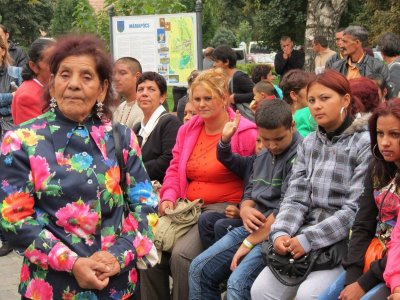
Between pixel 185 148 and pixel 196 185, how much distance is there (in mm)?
322

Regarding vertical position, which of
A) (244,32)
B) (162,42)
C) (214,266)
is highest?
(162,42)

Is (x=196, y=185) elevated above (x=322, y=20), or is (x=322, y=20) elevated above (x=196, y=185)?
(x=322, y=20)

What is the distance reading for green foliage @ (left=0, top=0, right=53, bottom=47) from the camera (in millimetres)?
42753

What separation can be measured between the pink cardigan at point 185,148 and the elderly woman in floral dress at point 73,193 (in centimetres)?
211

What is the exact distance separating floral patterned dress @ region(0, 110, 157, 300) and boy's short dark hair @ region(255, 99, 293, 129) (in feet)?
5.69

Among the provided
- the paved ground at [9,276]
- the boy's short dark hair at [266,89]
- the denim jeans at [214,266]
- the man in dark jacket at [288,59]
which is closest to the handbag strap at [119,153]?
the denim jeans at [214,266]

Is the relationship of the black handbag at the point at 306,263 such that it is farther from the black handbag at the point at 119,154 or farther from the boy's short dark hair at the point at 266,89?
the boy's short dark hair at the point at 266,89

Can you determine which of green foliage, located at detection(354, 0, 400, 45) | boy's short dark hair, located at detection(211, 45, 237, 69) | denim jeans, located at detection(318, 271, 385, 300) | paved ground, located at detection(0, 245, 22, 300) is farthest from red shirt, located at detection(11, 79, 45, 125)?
green foliage, located at detection(354, 0, 400, 45)

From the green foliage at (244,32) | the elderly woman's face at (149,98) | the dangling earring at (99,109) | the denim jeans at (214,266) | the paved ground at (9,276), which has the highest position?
the dangling earring at (99,109)

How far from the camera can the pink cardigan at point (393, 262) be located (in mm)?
3791

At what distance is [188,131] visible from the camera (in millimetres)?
5922

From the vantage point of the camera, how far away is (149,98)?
21.9 feet

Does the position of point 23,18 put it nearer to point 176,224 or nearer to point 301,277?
point 176,224

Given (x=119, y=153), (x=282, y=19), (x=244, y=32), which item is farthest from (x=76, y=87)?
(x=244, y=32)
